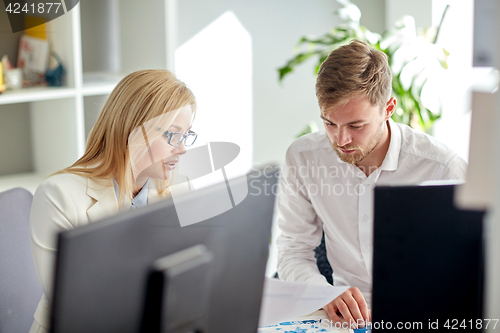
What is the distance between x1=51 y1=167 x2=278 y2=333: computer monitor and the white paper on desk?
22 centimetres

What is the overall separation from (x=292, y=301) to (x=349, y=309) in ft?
0.52

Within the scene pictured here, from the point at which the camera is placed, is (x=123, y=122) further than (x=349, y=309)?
Yes

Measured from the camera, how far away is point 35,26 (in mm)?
2123

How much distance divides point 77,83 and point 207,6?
0.94m

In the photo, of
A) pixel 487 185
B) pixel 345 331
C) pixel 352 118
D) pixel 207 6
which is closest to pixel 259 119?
pixel 207 6

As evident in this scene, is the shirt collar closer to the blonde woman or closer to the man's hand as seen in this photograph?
the man's hand

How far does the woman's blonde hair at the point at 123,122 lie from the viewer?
1.27m

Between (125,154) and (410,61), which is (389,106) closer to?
(410,61)

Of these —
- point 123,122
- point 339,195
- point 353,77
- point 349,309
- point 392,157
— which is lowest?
point 349,309

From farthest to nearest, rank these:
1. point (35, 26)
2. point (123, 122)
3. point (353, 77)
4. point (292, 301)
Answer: point (35, 26)
point (353, 77)
point (123, 122)
point (292, 301)

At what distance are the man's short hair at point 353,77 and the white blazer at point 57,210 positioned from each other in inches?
25.3

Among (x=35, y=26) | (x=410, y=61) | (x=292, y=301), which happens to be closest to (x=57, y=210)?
(x=292, y=301)

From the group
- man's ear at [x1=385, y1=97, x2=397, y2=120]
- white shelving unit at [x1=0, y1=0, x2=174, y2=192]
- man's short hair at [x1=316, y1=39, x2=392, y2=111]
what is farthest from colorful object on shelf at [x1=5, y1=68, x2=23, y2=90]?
man's ear at [x1=385, y1=97, x2=397, y2=120]

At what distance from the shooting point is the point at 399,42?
2.12 meters
